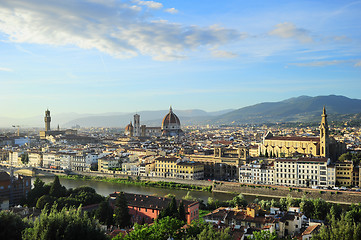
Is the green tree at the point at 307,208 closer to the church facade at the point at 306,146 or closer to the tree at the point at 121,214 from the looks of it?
the tree at the point at 121,214

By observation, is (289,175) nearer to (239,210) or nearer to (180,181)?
(180,181)

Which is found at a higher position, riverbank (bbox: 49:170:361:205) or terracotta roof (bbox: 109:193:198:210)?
terracotta roof (bbox: 109:193:198:210)

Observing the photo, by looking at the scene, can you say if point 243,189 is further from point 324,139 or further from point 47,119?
point 47,119

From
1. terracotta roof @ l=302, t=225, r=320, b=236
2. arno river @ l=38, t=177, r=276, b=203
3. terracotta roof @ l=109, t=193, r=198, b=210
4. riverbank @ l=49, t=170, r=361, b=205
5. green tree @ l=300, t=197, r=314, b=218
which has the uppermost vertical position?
terracotta roof @ l=302, t=225, r=320, b=236

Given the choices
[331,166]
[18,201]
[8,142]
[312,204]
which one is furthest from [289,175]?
[8,142]

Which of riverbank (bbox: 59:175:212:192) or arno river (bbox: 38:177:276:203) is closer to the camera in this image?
arno river (bbox: 38:177:276:203)

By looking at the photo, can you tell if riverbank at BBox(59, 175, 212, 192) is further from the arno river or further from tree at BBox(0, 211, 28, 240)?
tree at BBox(0, 211, 28, 240)

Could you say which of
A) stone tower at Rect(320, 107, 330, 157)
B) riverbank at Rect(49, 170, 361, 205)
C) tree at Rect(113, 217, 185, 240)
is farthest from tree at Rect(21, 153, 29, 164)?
tree at Rect(113, 217, 185, 240)

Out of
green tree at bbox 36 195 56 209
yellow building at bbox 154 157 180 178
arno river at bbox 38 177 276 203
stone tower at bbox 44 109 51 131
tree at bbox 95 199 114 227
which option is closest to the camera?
tree at bbox 95 199 114 227
